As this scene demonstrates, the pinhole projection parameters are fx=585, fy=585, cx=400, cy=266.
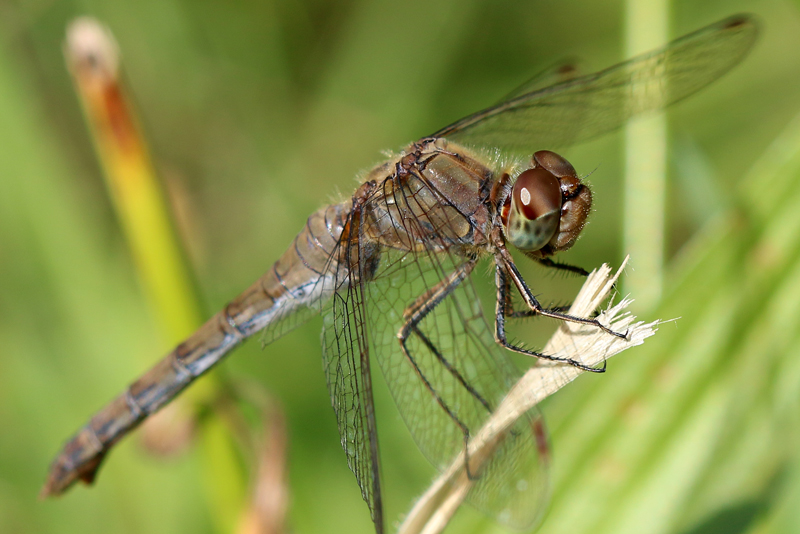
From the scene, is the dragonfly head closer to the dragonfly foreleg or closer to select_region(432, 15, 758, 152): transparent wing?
the dragonfly foreleg

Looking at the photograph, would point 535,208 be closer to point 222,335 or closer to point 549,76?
point 549,76

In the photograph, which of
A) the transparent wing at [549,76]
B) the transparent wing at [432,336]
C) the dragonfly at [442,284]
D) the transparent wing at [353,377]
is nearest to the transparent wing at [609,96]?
the dragonfly at [442,284]

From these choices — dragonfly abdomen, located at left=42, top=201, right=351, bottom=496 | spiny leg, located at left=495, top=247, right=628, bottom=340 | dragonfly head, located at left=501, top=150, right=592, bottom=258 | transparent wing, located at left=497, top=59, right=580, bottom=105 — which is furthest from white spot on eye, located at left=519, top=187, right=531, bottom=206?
transparent wing, located at left=497, top=59, right=580, bottom=105

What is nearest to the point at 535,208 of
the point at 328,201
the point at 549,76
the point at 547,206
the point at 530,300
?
the point at 547,206

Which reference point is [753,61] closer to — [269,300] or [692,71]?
[692,71]

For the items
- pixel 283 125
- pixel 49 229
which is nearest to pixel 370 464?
pixel 49 229

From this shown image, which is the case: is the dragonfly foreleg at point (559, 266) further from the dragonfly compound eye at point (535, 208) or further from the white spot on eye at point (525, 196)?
the white spot on eye at point (525, 196)
